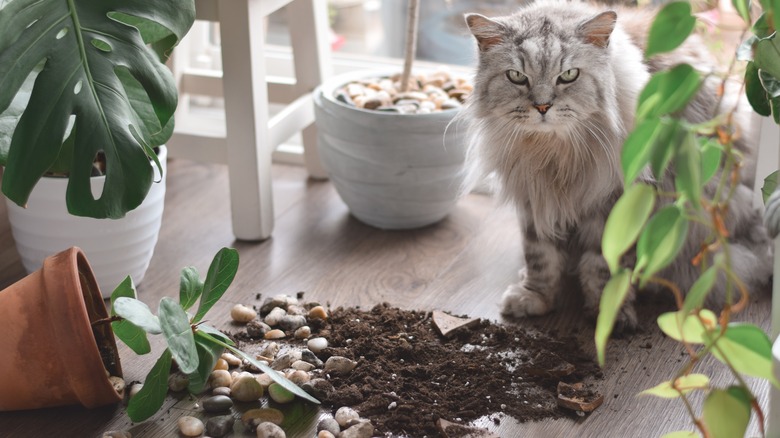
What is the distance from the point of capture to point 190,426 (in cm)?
152

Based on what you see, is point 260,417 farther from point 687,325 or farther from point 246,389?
point 687,325

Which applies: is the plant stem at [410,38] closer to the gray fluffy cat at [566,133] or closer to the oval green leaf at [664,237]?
the gray fluffy cat at [566,133]

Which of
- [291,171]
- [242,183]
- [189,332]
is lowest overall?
[291,171]

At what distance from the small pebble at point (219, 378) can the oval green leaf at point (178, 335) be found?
0.24 m

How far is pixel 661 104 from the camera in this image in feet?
3.16

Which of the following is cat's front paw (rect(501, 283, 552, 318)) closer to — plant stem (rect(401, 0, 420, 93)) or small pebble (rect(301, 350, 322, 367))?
small pebble (rect(301, 350, 322, 367))

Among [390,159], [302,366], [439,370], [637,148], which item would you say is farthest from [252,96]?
[637,148]

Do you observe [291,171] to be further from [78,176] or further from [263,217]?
[78,176]

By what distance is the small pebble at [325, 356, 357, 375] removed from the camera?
167 centimetres

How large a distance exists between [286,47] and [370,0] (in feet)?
1.08

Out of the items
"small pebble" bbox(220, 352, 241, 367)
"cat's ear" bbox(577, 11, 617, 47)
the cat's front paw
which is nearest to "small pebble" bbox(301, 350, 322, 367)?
"small pebble" bbox(220, 352, 241, 367)

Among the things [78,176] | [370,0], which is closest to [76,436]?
[78,176]

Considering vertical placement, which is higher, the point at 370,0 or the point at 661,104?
the point at 661,104

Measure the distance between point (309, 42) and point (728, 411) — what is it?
169cm
